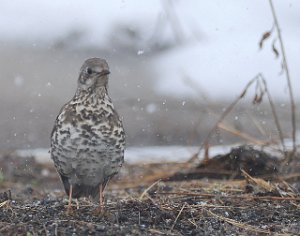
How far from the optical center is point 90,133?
13.3 ft

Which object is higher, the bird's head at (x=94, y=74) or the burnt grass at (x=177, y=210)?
the bird's head at (x=94, y=74)

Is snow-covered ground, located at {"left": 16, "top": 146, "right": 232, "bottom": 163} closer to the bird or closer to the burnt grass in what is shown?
the burnt grass

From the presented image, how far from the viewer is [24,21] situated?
862 cm

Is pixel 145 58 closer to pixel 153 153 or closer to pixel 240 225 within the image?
pixel 153 153

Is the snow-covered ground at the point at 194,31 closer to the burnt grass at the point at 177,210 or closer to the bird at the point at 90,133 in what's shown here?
the burnt grass at the point at 177,210

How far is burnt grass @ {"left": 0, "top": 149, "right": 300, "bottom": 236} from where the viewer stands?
3666mm

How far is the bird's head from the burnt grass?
58 cm

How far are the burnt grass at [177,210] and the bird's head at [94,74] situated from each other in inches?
22.8

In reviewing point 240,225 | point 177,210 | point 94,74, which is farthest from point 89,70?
point 240,225

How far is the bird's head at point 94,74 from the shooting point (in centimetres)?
412

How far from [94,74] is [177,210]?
0.78 metres

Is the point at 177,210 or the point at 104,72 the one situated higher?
the point at 104,72

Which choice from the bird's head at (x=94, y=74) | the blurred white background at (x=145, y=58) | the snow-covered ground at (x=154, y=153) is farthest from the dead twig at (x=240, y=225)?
the blurred white background at (x=145, y=58)

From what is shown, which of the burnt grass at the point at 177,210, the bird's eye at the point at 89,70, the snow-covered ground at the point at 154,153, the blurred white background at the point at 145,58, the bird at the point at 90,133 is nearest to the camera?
the burnt grass at the point at 177,210
